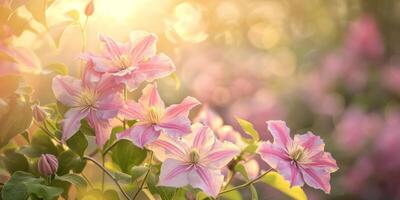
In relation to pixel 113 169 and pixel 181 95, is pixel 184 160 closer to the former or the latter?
pixel 113 169

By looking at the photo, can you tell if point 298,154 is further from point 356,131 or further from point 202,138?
point 356,131

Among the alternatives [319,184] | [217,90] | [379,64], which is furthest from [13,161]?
[379,64]

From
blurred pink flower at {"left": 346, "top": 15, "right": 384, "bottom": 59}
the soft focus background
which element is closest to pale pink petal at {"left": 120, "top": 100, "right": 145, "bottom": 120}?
the soft focus background

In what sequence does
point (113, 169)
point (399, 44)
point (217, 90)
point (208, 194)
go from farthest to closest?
point (399, 44) < point (217, 90) < point (113, 169) < point (208, 194)

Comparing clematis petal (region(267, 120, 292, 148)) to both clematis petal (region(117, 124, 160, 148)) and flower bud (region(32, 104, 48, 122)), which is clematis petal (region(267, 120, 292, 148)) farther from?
flower bud (region(32, 104, 48, 122))

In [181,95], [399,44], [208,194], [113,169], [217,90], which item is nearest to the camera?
[208,194]

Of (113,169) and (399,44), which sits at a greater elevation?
(113,169)

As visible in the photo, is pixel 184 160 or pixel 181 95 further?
pixel 181 95
